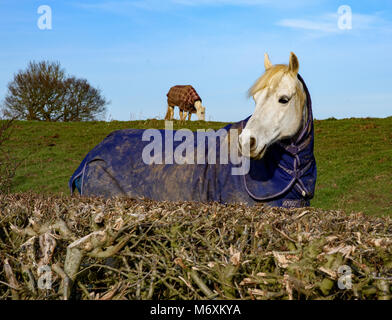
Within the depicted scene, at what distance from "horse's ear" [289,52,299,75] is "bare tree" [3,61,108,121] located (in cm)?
3068

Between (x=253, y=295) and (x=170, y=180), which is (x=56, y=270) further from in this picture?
(x=170, y=180)

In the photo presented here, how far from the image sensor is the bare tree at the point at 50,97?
34188 millimetres

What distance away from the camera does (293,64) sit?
16.8ft

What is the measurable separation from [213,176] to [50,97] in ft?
103

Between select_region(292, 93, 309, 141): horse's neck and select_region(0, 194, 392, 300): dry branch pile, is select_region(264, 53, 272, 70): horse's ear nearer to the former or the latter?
select_region(292, 93, 309, 141): horse's neck

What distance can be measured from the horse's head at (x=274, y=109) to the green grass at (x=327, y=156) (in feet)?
20.2

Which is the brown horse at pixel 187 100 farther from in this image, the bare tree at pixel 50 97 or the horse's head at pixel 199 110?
the bare tree at pixel 50 97

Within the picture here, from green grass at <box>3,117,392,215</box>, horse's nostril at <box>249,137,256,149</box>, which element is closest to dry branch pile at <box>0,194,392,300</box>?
horse's nostril at <box>249,137,256,149</box>

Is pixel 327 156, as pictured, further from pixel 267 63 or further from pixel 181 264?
pixel 181 264

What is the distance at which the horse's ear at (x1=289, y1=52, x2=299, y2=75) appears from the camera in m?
5.04

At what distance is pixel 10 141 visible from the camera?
19953mm

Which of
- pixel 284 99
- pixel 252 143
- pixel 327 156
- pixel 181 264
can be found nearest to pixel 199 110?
pixel 327 156
